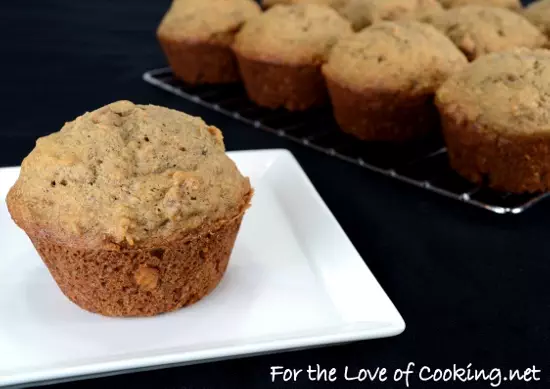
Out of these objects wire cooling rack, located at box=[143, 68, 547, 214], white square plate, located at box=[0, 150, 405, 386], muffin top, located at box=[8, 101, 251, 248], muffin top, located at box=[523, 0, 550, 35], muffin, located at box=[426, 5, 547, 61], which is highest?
muffin top, located at box=[8, 101, 251, 248]

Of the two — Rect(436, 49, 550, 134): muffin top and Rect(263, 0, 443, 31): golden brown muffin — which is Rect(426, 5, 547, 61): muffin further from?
Rect(436, 49, 550, 134): muffin top

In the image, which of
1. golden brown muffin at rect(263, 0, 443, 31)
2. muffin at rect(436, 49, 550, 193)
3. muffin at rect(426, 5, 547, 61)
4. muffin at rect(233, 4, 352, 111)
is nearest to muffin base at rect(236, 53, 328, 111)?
muffin at rect(233, 4, 352, 111)

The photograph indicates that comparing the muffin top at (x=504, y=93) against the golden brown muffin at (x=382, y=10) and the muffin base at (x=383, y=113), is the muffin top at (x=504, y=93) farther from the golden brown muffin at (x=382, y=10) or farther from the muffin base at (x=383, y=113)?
the golden brown muffin at (x=382, y=10)

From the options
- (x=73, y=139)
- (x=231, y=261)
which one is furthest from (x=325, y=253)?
(x=73, y=139)

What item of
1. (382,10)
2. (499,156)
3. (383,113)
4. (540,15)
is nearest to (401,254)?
(499,156)

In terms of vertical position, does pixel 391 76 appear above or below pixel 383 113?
above

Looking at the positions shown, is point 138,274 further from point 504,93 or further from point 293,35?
point 293,35
